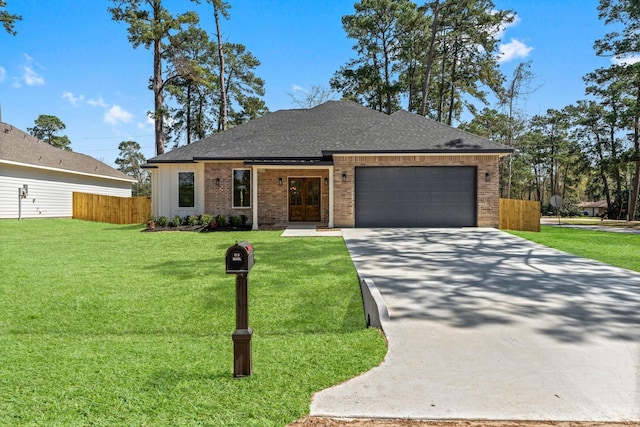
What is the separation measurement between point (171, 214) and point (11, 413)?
1438 centimetres

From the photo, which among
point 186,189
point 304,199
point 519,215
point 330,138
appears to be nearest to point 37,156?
point 186,189

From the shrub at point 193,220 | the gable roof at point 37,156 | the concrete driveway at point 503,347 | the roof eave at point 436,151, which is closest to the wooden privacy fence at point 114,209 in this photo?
the gable roof at point 37,156

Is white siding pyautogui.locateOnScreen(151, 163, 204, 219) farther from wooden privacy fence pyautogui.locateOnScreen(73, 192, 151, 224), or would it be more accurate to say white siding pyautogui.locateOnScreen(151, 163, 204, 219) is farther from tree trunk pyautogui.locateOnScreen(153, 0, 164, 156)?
tree trunk pyautogui.locateOnScreen(153, 0, 164, 156)

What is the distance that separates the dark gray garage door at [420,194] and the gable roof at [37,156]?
61.5 feet

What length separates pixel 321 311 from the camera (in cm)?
452

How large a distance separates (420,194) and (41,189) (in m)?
21.4

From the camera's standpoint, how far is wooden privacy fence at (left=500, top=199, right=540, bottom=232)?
1491 centimetres

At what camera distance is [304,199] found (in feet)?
52.2

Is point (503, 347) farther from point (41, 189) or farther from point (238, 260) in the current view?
point (41, 189)

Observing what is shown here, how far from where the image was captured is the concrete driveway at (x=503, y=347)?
2.41 meters

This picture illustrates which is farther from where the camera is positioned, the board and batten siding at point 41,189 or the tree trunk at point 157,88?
the tree trunk at point 157,88

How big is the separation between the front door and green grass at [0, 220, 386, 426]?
8.45m

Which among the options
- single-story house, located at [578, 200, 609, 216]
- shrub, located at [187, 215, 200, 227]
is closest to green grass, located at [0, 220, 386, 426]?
shrub, located at [187, 215, 200, 227]

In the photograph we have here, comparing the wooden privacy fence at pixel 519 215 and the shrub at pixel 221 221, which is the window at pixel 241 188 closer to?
the shrub at pixel 221 221
